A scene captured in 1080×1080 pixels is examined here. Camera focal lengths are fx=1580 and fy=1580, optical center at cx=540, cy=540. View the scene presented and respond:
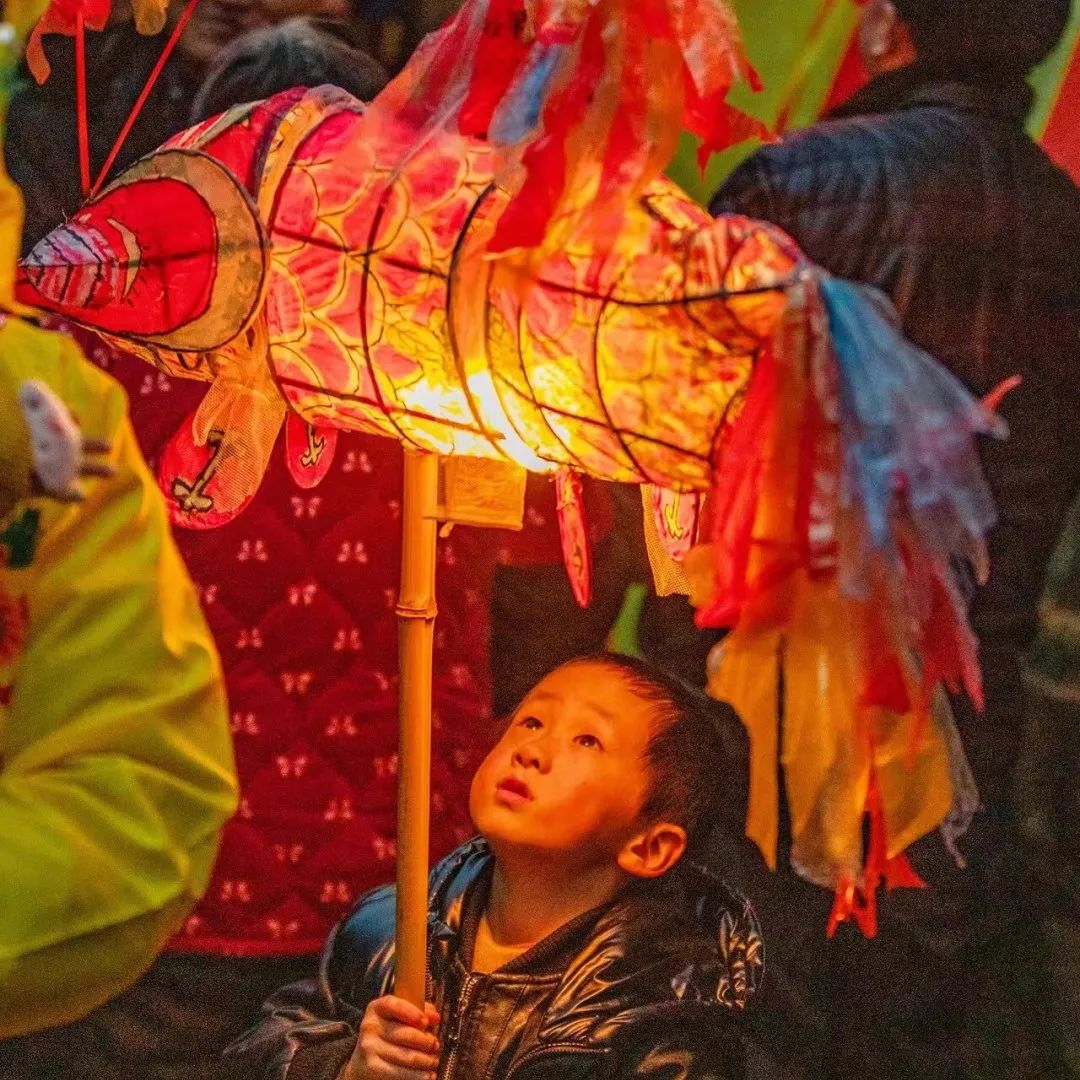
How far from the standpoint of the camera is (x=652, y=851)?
1.26 m

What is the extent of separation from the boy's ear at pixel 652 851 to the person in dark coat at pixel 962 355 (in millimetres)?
290

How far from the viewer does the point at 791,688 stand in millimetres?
877

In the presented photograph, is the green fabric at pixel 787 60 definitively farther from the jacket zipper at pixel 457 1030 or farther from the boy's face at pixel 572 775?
the jacket zipper at pixel 457 1030

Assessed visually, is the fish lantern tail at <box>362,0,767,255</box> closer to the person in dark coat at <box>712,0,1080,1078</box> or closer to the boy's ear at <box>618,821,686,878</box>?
the person in dark coat at <box>712,0,1080,1078</box>

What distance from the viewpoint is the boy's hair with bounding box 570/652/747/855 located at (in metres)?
1.27

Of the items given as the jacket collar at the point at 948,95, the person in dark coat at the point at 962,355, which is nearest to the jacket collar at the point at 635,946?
the person in dark coat at the point at 962,355

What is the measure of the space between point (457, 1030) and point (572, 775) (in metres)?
0.22

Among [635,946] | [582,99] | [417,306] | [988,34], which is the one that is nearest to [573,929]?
[635,946]

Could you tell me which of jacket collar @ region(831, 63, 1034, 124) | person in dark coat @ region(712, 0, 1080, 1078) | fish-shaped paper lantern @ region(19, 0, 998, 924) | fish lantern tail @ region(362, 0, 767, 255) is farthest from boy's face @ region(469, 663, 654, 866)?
jacket collar @ region(831, 63, 1034, 124)

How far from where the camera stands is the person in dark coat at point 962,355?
1.39 metres

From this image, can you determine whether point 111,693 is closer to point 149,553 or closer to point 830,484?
point 149,553

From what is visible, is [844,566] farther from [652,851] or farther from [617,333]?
[652,851]

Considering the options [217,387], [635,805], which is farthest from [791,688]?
[217,387]

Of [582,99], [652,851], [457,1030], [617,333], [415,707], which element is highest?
[582,99]
